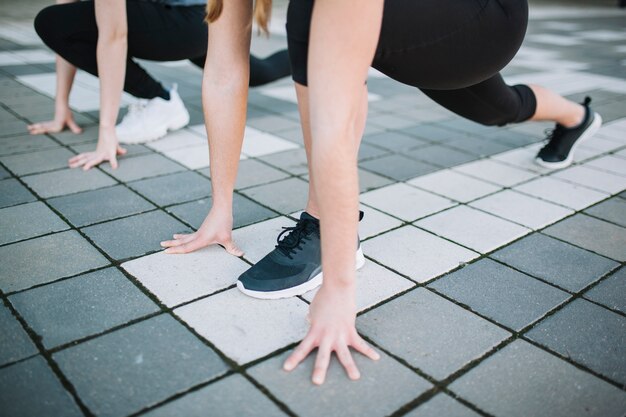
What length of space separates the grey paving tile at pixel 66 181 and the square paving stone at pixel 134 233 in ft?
1.41

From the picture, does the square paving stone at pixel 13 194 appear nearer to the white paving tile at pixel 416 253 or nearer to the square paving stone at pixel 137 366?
the square paving stone at pixel 137 366

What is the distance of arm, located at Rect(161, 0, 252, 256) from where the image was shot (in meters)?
1.64

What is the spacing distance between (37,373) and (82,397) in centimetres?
16

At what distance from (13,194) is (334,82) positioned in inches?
69.8

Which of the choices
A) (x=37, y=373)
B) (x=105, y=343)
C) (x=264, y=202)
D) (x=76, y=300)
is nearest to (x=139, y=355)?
(x=105, y=343)

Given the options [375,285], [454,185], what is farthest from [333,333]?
[454,185]

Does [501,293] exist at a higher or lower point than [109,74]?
lower

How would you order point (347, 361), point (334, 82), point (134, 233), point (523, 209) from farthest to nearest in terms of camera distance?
point (523, 209), point (134, 233), point (347, 361), point (334, 82)

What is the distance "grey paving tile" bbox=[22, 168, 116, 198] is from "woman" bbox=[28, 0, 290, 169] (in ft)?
0.24

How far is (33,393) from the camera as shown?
1.22m

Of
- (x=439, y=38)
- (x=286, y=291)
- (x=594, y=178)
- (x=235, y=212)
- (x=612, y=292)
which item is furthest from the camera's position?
(x=594, y=178)

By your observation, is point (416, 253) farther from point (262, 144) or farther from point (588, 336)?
point (262, 144)

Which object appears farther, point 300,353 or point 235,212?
point 235,212

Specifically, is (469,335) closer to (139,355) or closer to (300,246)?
(300,246)
